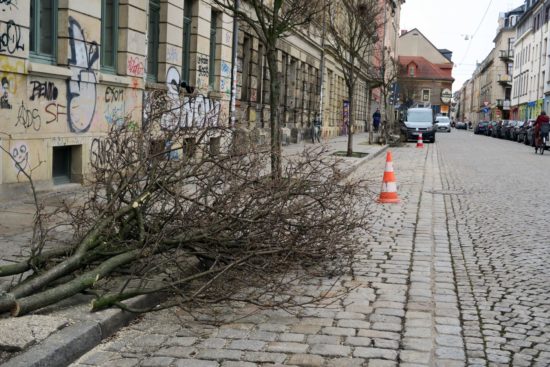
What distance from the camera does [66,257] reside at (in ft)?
17.7

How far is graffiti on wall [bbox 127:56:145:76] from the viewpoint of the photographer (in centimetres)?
1357

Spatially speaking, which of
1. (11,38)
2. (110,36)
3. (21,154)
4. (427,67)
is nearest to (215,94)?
(110,36)

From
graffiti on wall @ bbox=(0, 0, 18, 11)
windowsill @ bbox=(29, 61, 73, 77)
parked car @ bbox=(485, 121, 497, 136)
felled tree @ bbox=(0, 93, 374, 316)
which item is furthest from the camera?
parked car @ bbox=(485, 121, 497, 136)

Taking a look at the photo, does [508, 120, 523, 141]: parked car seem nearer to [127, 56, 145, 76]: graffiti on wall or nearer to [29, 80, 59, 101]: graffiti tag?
[127, 56, 145, 76]: graffiti on wall

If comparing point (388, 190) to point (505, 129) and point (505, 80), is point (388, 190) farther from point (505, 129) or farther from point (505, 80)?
point (505, 80)

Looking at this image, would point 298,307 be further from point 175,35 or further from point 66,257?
point 175,35

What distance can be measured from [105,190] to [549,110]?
2358 inches

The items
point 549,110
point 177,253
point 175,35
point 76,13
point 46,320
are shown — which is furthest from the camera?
point 549,110

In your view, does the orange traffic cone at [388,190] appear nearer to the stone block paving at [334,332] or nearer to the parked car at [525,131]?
the stone block paving at [334,332]

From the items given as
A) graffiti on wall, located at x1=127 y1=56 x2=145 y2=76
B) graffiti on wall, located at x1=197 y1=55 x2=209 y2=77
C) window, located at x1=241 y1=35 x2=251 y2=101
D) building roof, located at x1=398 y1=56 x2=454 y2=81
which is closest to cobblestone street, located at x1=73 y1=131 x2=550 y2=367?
graffiti on wall, located at x1=127 y1=56 x2=145 y2=76

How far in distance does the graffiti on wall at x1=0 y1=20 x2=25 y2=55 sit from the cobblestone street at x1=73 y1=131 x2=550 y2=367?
230 inches

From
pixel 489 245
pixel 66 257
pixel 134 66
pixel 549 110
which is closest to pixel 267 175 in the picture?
pixel 66 257

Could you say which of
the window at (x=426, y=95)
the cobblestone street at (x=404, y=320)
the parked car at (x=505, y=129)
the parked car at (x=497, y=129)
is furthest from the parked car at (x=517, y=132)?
the window at (x=426, y=95)

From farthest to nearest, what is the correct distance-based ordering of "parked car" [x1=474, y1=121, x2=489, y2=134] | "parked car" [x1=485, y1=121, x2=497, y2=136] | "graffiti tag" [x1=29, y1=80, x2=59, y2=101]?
"parked car" [x1=474, y1=121, x2=489, y2=134], "parked car" [x1=485, y1=121, x2=497, y2=136], "graffiti tag" [x1=29, y1=80, x2=59, y2=101]
